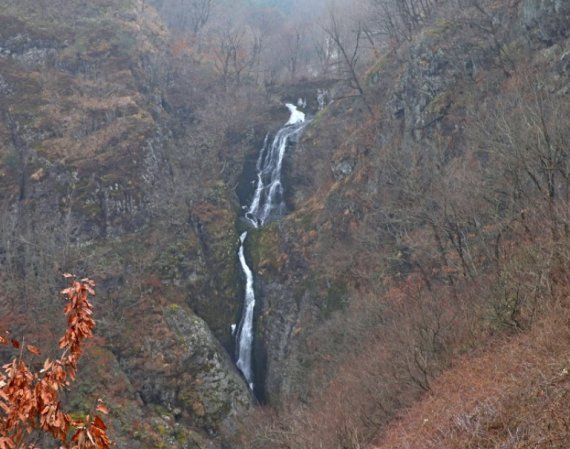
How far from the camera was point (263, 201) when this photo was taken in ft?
116

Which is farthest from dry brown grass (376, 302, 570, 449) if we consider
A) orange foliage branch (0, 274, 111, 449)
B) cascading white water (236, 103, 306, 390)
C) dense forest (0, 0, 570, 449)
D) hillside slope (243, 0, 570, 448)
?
cascading white water (236, 103, 306, 390)

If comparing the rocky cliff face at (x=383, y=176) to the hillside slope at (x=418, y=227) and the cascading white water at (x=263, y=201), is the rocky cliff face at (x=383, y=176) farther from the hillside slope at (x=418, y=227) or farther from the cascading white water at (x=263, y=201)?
the cascading white water at (x=263, y=201)

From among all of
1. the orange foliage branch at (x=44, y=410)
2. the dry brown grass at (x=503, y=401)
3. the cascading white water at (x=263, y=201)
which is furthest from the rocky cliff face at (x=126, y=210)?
A: the orange foliage branch at (x=44, y=410)

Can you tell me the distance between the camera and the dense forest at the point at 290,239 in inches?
419

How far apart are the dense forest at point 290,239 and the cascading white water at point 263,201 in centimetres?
17

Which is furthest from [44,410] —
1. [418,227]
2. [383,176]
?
[383,176]

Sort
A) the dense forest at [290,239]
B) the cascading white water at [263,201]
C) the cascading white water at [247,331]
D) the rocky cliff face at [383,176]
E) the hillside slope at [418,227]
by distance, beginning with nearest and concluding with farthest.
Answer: the dense forest at [290,239], the hillside slope at [418,227], the rocky cliff face at [383,176], the cascading white water at [247,331], the cascading white water at [263,201]

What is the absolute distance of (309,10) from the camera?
86.1 meters

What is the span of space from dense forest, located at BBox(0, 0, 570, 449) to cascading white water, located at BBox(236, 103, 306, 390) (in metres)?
0.17

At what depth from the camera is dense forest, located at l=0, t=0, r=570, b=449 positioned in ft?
34.9

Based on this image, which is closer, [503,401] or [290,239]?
[503,401]

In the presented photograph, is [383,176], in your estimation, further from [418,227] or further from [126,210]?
[126,210]

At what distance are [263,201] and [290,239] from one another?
716 centimetres

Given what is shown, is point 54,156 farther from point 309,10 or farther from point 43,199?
point 309,10
